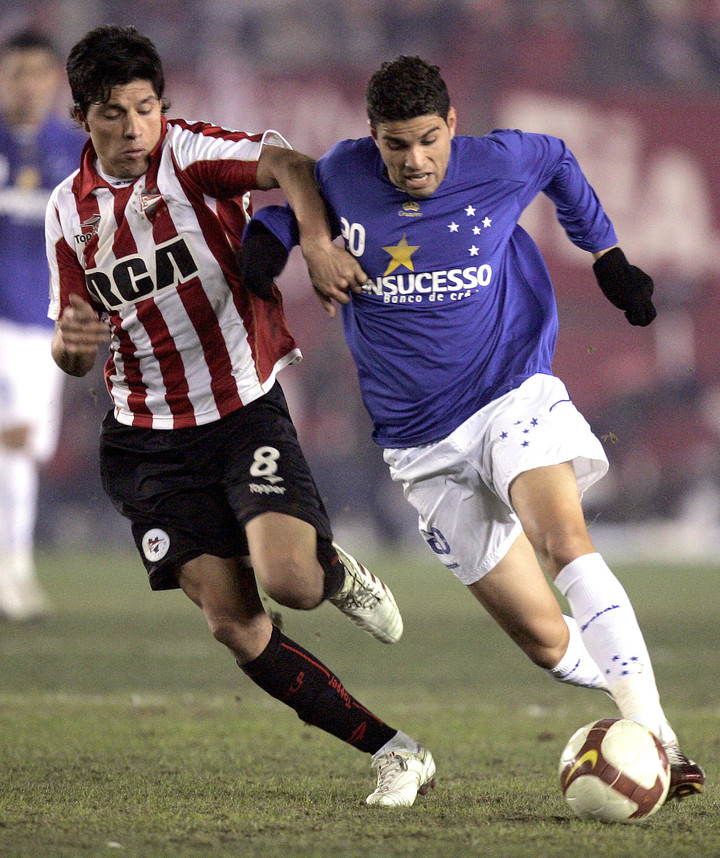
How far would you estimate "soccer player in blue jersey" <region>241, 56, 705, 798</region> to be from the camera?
139 inches

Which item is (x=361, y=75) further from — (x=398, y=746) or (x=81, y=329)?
(x=398, y=746)

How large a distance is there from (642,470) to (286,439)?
11.5m

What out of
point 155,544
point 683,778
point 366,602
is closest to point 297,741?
point 366,602

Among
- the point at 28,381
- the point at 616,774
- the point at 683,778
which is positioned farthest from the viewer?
the point at 28,381

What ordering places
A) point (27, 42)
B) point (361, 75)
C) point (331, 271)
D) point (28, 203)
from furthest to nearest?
point (361, 75) < point (28, 203) < point (27, 42) < point (331, 271)

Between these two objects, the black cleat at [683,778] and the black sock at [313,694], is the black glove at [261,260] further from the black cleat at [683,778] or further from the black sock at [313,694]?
the black cleat at [683,778]

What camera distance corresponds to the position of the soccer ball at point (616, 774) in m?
3.12

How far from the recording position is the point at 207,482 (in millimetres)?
3816

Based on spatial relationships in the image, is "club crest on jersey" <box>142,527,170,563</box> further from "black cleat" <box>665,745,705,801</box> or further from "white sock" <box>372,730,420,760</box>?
"black cleat" <box>665,745,705,801</box>

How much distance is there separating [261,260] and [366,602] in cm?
110

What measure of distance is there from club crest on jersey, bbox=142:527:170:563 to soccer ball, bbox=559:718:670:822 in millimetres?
1269

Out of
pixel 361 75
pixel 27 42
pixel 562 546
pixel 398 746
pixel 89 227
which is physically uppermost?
pixel 27 42

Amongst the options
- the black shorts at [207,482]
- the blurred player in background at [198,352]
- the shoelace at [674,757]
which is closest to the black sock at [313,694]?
the blurred player in background at [198,352]

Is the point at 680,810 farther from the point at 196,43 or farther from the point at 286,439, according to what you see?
the point at 196,43
